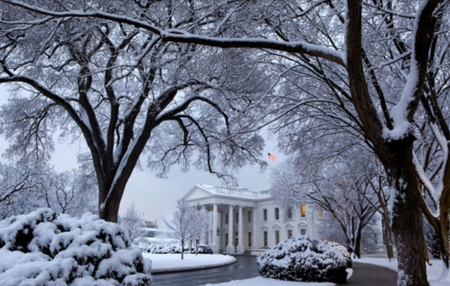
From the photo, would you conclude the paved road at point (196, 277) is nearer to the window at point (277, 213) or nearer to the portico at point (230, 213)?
the portico at point (230, 213)

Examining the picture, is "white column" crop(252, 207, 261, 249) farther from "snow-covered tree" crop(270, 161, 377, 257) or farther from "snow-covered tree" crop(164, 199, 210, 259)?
"snow-covered tree" crop(270, 161, 377, 257)

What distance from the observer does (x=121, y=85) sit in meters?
16.8

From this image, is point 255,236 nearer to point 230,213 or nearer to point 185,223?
point 230,213

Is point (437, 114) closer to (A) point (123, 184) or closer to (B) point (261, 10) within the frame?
(B) point (261, 10)

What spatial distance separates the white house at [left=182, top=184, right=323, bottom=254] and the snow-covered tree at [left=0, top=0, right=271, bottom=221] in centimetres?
3788

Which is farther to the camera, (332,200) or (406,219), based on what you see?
(332,200)

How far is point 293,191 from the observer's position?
31.9m

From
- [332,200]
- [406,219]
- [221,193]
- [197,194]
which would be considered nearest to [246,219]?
[221,193]

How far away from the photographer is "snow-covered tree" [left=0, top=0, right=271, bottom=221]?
8656 millimetres

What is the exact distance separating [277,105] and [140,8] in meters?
5.20

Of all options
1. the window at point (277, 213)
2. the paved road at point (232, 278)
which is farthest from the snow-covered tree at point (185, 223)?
the window at point (277, 213)

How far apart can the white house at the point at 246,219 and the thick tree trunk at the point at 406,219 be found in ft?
163

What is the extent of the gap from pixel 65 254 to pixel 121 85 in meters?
13.4

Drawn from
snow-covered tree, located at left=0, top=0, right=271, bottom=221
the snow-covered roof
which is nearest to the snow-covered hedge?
snow-covered tree, located at left=0, top=0, right=271, bottom=221
